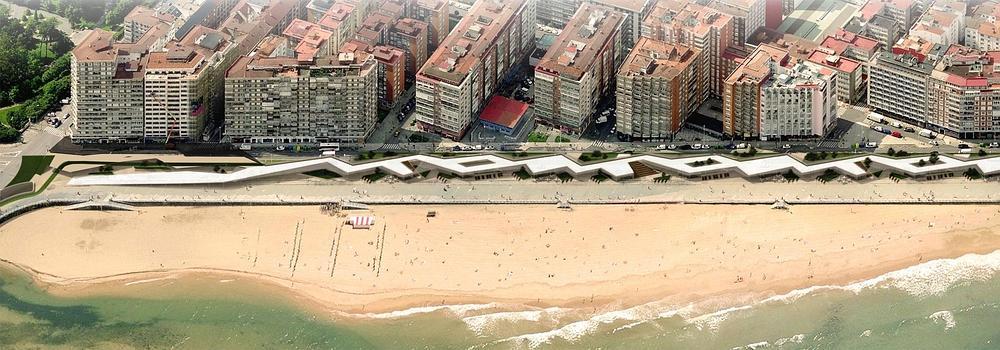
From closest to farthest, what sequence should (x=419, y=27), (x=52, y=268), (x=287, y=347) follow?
1. (x=287, y=347)
2. (x=52, y=268)
3. (x=419, y=27)

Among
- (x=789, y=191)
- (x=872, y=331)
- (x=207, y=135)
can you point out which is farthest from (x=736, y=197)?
(x=207, y=135)

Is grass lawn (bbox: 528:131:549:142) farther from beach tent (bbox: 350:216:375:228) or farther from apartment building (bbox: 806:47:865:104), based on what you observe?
apartment building (bbox: 806:47:865:104)

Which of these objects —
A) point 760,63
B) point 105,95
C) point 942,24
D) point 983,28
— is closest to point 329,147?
point 105,95

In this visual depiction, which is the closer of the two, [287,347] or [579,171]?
[287,347]

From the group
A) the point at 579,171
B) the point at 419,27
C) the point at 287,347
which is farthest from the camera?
the point at 419,27

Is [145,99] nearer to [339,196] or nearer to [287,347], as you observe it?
[339,196]

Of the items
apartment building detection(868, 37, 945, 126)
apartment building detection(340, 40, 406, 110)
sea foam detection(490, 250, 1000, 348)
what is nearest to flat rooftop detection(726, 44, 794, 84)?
apartment building detection(868, 37, 945, 126)
